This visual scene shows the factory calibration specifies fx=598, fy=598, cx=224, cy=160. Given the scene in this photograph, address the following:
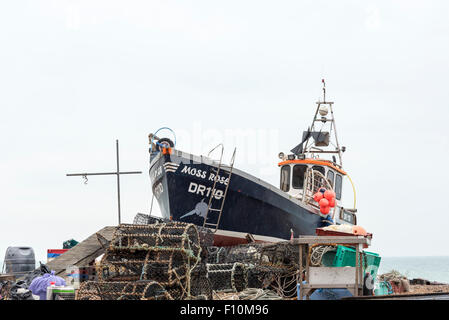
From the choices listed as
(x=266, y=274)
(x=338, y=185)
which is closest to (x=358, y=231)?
(x=266, y=274)

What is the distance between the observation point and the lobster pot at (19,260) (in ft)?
44.0

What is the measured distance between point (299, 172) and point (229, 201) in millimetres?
4344

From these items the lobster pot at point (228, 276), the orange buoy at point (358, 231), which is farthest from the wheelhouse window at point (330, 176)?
the orange buoy at point (358, 231)

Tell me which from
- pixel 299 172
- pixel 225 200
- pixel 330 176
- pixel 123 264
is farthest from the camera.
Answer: pixel 330 176

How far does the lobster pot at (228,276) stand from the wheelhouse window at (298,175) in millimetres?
9212

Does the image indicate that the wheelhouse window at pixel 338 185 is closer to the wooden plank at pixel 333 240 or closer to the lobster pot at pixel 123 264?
the wooden plank at pixel 333 240

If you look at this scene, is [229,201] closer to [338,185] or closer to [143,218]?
[143,218]

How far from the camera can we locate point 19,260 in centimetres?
1343

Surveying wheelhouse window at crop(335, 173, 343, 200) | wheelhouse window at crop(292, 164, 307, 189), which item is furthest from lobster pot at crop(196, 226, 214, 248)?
wheelhouse window at crop(335, 173, 343, 200)

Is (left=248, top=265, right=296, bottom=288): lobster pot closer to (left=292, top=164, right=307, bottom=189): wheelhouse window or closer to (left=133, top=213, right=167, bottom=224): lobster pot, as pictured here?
(left=133, top=213, right=167, bottom=224): lobster pot

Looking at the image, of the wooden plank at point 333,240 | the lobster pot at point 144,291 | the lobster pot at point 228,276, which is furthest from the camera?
the lobster pot at point 228,276

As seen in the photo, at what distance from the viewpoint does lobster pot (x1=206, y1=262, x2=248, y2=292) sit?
35.3ft

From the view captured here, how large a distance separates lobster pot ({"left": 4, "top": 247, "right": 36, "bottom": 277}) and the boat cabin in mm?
9289
